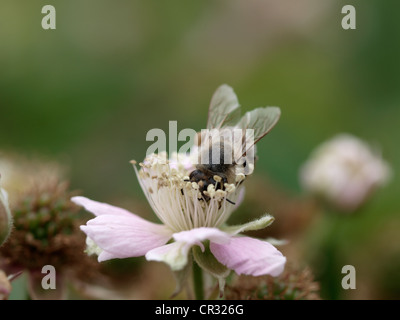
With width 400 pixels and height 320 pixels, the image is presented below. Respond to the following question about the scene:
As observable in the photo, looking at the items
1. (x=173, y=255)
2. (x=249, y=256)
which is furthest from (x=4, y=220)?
(x=249, y=256)

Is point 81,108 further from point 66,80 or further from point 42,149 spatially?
point 42,149

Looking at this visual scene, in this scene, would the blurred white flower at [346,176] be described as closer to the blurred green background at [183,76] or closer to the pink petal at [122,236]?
the blurred green background at [183,76]
